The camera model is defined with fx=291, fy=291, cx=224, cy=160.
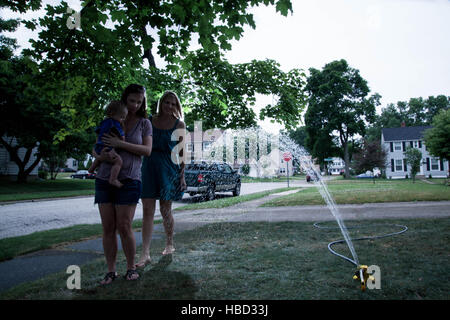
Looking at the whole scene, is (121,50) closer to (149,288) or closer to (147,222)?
(147,222)

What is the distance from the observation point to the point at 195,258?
3.64 metres

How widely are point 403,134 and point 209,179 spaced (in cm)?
5129

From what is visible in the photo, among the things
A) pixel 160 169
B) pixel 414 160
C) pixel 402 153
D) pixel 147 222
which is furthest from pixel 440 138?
pixel 402 153

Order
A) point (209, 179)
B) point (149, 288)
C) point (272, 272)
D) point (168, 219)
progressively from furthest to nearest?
point (209, 179)
point (168, 219)
point (272, 272)
point (149, 288)

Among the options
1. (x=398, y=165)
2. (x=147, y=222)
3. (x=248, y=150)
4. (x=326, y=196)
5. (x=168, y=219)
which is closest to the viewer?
A: (x=147, y=222)

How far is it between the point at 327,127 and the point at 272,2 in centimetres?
4103

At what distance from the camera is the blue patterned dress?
3615mm

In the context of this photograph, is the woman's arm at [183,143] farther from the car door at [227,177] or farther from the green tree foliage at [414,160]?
the green tree foliage at [414,160]

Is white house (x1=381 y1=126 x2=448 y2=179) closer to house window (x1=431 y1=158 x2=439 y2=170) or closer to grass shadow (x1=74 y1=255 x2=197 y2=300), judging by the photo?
house window (x1=431 y1=158 x2=439 y2=170)

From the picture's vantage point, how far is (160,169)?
11.9 ft

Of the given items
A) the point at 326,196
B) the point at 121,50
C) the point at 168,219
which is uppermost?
the point at 121,50

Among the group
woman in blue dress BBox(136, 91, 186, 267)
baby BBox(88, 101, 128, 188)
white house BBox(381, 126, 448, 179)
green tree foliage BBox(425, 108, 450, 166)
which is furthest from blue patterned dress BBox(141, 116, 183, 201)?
white house BBox(381, 126, 448, 179)
